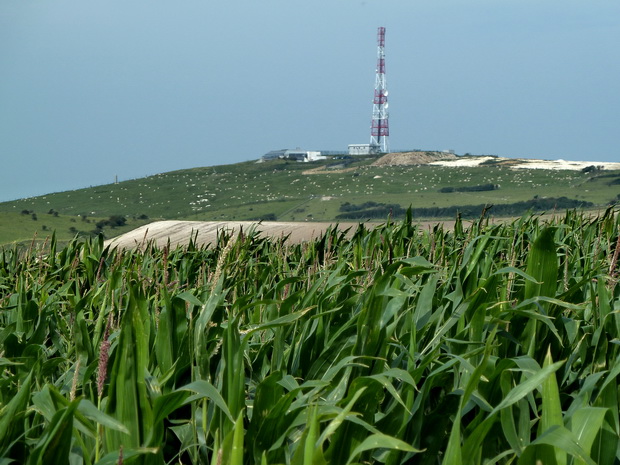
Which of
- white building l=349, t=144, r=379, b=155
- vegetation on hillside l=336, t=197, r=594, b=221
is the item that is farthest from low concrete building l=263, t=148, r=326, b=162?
vegetation on hillside l=336, t=197, r=594, b=221

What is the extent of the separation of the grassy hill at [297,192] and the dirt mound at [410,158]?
2468 millimetres

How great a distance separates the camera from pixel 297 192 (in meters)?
45.5

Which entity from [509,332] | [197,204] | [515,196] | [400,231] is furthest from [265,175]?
[509,332]

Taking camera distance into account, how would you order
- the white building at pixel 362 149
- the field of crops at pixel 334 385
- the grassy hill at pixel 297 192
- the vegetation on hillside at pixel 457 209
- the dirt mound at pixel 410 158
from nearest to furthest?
the field of crops at pixel 334 385, the vegetation on hillside at pixel 457 209, the grassy hill at pixel 297 192, the dirt mound at pixel 410 158, the white building at pixel 362 149

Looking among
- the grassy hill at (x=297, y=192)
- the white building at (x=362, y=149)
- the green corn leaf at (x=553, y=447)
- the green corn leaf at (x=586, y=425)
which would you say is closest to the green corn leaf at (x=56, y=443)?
the green corn leaf at (x=553, y=447)

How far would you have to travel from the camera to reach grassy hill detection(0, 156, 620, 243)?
1260 inches

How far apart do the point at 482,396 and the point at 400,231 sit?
4.56m

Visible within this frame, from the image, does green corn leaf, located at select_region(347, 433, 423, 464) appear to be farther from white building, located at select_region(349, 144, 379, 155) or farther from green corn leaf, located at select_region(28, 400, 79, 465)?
white building, located at select_region(349, 144, 379, 155)

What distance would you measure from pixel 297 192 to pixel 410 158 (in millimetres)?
21648

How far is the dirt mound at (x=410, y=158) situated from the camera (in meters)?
62.8

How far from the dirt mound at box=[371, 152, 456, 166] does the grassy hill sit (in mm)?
2468

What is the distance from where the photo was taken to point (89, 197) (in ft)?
158

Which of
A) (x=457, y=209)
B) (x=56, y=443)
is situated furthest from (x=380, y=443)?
(x=457, y=209)

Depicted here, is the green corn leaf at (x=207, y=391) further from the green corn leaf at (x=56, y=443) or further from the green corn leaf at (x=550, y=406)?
the green corn leaf at (x=550, y=406)
